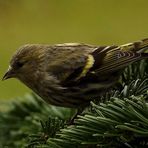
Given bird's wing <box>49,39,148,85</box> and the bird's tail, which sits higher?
the bird's tail

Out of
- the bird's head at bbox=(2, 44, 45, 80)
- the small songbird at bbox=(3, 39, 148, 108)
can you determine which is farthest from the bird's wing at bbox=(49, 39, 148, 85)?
the bird's head at bbox=(2, 44, 45, 80)

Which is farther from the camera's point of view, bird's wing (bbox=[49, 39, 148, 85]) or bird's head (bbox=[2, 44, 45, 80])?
bird's head (bbox=[2, 44, 45, 80])

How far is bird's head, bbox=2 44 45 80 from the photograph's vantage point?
248cm

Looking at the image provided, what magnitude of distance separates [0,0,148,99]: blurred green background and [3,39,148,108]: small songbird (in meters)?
2.64

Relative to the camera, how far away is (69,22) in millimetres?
6457

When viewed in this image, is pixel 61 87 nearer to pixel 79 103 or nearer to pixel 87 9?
pixel 79 103

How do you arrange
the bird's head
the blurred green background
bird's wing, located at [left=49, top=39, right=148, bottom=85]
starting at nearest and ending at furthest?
bird's wing, located at [left=49, top=39, right=148, bottom=85] → the bird's head → the blurred green background

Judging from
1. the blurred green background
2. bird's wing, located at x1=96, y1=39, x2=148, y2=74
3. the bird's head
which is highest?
bird's wing, located at x1=96, y1=39, x2=148, y2=74

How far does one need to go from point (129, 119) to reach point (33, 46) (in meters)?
1.15

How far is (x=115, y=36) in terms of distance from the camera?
5699mm

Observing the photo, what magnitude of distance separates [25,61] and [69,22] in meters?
3.97

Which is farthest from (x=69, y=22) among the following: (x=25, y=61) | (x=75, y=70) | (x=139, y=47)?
(x=139, y=47)

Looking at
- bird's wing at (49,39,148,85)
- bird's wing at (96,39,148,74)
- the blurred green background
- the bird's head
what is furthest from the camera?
the blurred green background

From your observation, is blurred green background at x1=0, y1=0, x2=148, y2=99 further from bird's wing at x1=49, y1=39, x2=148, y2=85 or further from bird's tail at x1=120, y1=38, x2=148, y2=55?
bird's tail at x1=120, y1=38, x2=148, y2=55
